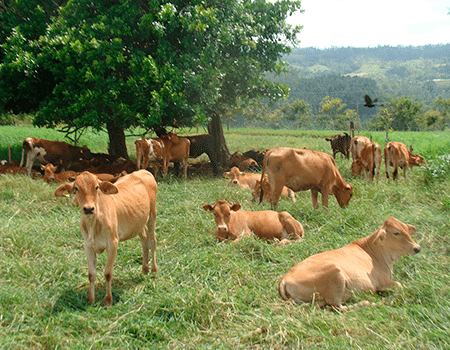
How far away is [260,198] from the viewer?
9531 millimetres

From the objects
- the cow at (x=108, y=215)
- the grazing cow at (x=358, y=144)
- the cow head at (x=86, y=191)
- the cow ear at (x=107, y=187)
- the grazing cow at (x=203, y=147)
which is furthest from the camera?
the grazing cow at (x=203, y=147)

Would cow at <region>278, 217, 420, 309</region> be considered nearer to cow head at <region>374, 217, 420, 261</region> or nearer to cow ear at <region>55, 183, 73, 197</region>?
cow head at <region>374, 217, 420, 261</region>

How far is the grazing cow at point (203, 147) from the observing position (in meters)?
16.4

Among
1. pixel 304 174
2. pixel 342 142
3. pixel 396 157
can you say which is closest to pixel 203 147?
pixel 342 142

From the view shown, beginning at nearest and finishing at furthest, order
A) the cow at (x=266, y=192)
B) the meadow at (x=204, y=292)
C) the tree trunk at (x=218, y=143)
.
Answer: the meadow at (x=204, y=292) < the cow at (x=266, y=192) < the tree trunk at (x=218, y=143)

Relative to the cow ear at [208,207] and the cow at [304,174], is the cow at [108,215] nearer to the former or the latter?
the cow ear at [208,207]

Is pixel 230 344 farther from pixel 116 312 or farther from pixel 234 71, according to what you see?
pixel 234 71

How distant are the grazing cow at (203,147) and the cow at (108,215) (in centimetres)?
1068

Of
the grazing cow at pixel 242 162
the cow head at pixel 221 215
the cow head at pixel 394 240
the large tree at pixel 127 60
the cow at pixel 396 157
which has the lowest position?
the grazing cow at pixel 242 162

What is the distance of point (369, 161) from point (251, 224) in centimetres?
682

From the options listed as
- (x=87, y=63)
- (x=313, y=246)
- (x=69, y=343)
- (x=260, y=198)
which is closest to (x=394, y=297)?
(x=313, y=246)

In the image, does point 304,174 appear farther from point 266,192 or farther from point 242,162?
point 242,162

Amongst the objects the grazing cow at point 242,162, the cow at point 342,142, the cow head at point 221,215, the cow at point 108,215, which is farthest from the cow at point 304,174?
the cow at point 342,142

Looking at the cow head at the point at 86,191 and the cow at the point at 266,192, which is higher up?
the cow head at the point at 86,191
